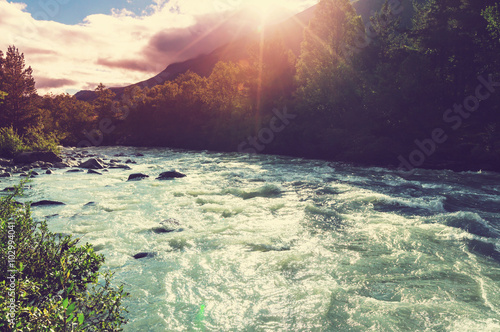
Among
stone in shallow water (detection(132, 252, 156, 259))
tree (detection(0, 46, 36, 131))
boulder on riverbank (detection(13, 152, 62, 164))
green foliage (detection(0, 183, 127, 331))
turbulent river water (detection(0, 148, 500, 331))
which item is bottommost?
stone in shallow water (detection(132, 252, 156, 259))

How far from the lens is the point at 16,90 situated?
3944 cm

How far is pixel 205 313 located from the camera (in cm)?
500

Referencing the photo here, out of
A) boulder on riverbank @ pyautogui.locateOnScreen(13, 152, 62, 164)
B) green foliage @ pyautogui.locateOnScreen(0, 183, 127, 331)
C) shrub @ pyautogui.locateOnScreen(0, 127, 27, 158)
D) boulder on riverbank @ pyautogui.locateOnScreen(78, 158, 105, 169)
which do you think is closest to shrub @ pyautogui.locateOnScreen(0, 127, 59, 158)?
shrub @ pyautogui.locateOnScreen(0, 127, 27, 158)

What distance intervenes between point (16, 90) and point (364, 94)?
43741 millimetres

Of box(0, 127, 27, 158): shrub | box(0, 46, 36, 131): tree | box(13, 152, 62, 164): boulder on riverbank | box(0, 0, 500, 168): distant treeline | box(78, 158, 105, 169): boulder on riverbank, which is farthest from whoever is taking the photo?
box(0, 46, 36, 131): tree

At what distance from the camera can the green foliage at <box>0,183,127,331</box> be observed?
2.63 m

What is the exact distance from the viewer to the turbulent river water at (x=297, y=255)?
4930 millimetres

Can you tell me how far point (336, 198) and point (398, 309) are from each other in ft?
27.1

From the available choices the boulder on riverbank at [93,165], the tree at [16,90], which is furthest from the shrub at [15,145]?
the tree at [16,90]

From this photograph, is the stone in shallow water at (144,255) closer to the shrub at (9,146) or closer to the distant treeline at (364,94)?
the distant treeline at (364,94)

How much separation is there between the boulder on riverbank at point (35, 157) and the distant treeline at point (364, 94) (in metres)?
9.57

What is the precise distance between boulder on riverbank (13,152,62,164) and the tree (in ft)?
57.6

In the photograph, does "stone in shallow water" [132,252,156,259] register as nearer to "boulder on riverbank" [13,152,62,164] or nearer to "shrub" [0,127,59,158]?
"boulder on riverbank" [13,152,62,164]

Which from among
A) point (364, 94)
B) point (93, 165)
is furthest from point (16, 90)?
point (364, 94)
